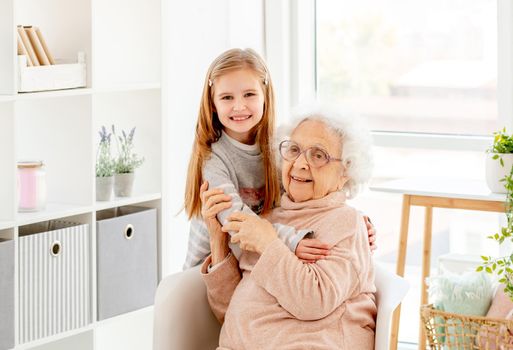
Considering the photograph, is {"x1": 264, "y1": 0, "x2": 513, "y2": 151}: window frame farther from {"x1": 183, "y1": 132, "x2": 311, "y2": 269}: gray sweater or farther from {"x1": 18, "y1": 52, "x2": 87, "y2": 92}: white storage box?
{"x1": 183, "y1": 132, "x2": 311, "y2": 269}: gray sweater

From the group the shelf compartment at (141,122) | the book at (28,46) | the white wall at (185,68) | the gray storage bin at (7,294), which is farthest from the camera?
the white wall at (185,68)

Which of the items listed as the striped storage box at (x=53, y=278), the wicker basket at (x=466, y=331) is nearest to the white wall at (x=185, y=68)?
the striped storage box at (x=53, y=278)

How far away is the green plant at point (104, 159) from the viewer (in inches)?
114

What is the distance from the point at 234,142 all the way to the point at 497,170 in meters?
0.97

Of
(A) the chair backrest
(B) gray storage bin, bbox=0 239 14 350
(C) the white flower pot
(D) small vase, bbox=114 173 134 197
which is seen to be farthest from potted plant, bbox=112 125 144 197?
(C) the white flower pot

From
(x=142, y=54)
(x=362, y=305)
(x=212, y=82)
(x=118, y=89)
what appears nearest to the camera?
(x=362, y=305)

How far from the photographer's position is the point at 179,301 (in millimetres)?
2234

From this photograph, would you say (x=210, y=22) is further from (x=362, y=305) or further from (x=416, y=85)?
(x=362, y=305)

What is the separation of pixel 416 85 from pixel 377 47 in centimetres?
22

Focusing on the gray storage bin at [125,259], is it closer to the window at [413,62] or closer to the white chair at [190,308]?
the white chair at [190,308]

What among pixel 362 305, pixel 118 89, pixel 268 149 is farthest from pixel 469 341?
pixel 118 89

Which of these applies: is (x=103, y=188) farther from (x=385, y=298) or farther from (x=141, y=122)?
(x=385, y=298)

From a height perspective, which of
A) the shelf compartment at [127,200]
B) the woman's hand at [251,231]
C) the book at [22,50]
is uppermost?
the book at [22,50]

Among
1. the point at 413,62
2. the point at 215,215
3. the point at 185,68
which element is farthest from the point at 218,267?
the point at 413,62
